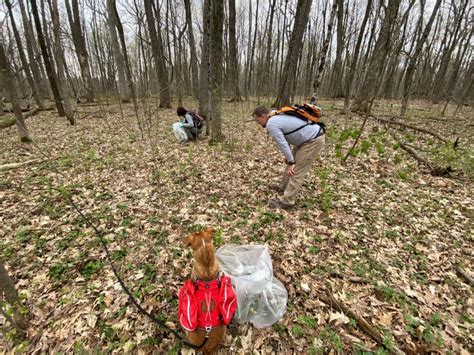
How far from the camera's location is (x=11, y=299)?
1.94 metres

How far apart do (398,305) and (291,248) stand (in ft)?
4.30

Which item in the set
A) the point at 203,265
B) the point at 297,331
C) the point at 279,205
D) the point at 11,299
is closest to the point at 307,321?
the point at 297,331

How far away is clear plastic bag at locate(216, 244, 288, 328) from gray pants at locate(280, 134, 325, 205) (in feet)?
5.41

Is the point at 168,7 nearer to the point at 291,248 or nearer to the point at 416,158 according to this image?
the point at 416,158

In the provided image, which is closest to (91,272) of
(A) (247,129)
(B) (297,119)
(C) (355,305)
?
(C) (355,305)

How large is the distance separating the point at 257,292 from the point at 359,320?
1.10 metres

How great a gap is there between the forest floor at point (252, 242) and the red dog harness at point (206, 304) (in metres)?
0.57

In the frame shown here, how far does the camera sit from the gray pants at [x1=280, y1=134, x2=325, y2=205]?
354 centimetres

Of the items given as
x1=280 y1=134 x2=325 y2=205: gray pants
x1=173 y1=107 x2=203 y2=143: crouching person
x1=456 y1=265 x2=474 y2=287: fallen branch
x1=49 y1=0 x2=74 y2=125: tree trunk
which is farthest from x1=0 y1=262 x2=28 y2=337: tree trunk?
x1=49 y1=0 x2=74 y2=125: tree trunk

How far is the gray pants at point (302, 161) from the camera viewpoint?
139 inches

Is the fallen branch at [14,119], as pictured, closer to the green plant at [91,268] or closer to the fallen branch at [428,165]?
the green plant at [91,268]

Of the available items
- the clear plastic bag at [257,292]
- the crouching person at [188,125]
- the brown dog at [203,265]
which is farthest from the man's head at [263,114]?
the crouching person at [188,125]

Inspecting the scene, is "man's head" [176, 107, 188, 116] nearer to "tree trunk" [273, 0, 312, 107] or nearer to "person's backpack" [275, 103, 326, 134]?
"person's backpack" [275, 103, 326, 134]

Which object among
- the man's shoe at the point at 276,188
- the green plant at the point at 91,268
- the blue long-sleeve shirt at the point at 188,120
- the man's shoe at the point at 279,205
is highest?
the blue long-sleeve shirt at the point at 188,120
